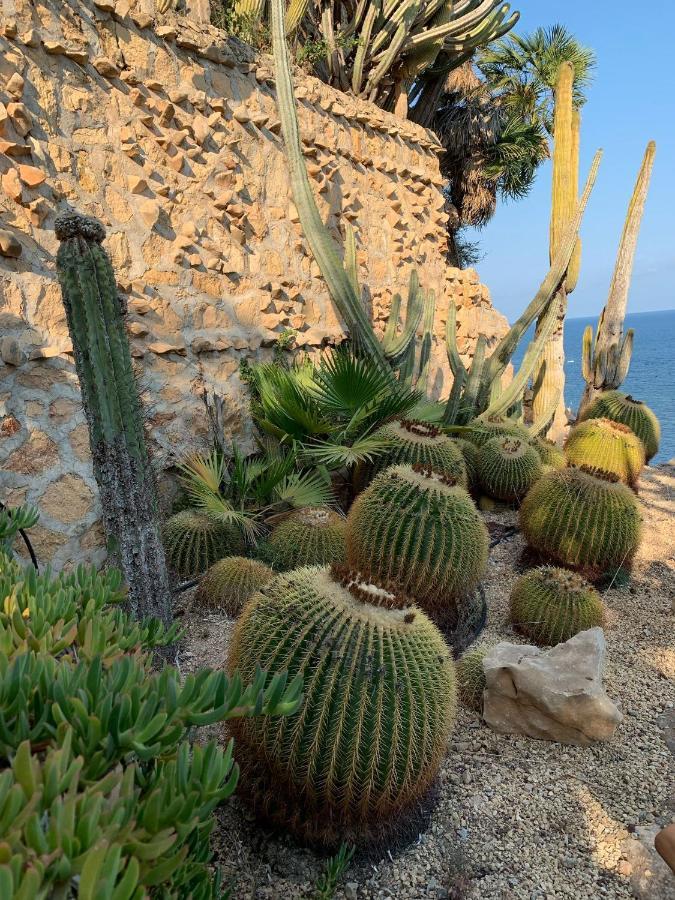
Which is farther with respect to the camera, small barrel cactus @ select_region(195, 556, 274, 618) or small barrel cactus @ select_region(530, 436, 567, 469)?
small barrel cactus @ select_region(530, 436, 567, 469)

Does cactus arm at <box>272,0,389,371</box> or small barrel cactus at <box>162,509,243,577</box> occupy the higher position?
cactus arm at <box>272,0,389,371</box>

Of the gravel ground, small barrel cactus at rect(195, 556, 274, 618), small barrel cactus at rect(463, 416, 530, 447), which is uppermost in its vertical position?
small barrel cactus at rect(463, 416, 530, 447)

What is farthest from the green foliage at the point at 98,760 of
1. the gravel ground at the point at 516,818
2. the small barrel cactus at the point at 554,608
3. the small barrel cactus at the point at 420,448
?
the small barrel cactus at the point at 420,448

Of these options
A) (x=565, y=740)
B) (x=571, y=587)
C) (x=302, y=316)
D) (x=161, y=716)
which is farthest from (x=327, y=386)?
(x=161, y=716)

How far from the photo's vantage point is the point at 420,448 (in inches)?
191

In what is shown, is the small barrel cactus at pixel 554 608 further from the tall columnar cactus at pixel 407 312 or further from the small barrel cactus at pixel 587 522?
the tall columnar cactus at pixel 407 312

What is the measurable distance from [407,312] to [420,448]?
8.26 ft

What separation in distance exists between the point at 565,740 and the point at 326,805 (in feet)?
5.20

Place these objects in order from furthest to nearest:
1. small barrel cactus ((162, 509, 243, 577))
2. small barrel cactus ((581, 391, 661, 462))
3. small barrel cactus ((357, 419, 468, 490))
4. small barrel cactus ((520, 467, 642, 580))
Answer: small barrel cactus ((581, 391, 661, 462)) → small barrel cactus ((357, 419, 468, 490)) → small barrel cactus ((520, 467, 642, 580)) → small barrel cactus ((162, 509, 243, 577))

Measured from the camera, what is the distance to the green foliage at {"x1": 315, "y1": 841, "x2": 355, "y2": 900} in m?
2.03

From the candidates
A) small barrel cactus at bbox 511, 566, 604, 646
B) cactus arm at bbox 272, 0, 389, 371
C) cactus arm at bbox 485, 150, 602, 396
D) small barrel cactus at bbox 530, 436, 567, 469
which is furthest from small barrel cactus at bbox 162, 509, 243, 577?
cactus arm at bbox 485, 150, 602, 396

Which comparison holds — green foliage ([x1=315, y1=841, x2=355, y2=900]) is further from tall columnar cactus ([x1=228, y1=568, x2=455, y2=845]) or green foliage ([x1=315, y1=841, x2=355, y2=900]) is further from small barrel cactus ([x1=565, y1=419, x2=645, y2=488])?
small barrel cactus ([x1=565, y1=419, x2=645, y2=488])

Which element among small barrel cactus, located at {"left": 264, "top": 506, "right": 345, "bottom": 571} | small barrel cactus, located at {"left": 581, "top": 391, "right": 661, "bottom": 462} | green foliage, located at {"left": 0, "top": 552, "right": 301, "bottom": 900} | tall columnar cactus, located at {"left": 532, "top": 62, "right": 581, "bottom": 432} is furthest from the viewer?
tall columnar cactus, located at {"left": 532, "top": 62, "right": 581, "bottom": 432}

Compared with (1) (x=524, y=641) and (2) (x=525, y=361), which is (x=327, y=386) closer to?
(1) (x=524, y=641)
